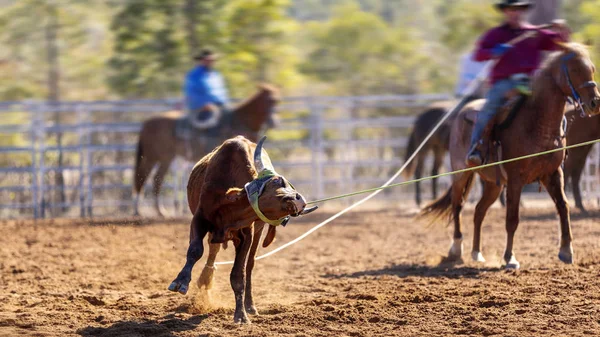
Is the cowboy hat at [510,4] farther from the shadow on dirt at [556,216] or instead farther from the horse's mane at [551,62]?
the shadow on dirt at [556,216]

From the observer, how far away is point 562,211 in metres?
7.92

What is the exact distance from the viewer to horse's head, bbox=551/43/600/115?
7.41 metres

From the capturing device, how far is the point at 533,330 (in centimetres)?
530

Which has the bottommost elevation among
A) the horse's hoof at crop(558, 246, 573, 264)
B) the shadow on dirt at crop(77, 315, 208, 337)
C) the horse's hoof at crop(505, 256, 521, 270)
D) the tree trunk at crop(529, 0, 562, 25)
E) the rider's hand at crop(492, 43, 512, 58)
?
the horse's hoof at crop(505, 256, 521, 270)

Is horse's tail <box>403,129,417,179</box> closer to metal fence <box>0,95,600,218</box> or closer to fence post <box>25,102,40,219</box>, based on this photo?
metal fence <box>0,95,600,218</box>

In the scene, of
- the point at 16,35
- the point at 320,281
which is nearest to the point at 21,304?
the point at 320,281

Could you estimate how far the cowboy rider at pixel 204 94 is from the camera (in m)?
13.5

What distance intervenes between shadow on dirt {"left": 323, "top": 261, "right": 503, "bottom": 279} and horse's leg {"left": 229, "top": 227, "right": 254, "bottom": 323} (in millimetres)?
2175

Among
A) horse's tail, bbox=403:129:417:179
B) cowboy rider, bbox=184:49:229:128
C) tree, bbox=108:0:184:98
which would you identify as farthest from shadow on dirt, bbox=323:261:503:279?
tree, bbox=108:0:184:98

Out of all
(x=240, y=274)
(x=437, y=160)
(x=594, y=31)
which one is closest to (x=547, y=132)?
(x=240, y=274)

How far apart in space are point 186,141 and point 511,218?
7.10m

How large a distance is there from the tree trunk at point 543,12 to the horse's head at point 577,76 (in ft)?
27.3

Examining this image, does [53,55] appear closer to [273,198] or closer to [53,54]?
[53,54]

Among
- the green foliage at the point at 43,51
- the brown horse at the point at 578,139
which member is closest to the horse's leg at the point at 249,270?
the brown horse at the point at 578,139
